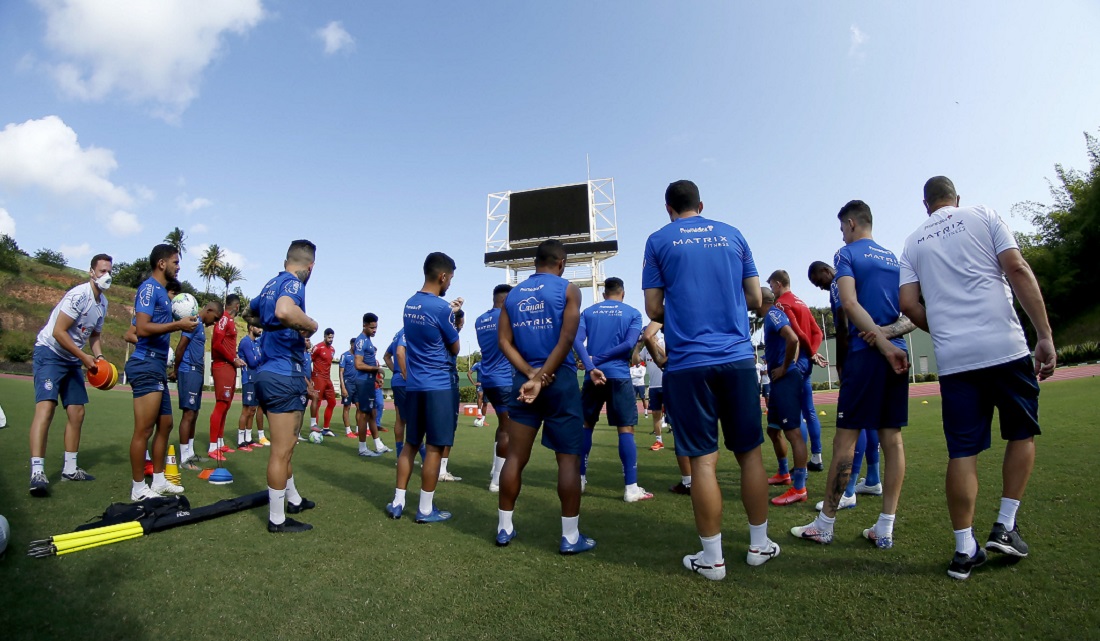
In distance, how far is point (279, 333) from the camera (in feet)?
15.0

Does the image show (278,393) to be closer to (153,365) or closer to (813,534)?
(153,365)

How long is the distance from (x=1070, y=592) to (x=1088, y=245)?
49.0 metres

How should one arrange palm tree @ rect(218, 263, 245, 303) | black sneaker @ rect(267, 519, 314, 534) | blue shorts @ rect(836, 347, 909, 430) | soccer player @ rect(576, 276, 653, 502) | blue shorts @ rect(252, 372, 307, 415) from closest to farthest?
blue shorts @ rect(836, 347, 909, 430)
black sneaker @ rect(267, 519, 314, 534)
blue shorts @ rect(252, 372, 307, 415)
soccer player @ rect(576, 276, 653, 502)
palm tree @ rect(218, 263, 245, 303)

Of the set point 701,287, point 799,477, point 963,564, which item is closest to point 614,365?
point 799,477

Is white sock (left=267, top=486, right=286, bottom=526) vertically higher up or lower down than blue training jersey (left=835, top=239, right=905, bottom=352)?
lower down

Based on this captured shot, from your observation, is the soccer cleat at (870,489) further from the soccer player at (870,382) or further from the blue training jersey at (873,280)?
the blue training jersey at (873,280)

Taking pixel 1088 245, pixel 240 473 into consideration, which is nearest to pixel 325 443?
pixel 240 473

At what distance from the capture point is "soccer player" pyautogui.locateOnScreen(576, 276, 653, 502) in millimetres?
5555

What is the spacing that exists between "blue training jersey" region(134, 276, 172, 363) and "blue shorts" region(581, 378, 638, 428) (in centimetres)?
390

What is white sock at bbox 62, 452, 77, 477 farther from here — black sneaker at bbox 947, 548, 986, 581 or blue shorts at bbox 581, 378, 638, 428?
black sneaker at bbox 947, 548, 986, 581

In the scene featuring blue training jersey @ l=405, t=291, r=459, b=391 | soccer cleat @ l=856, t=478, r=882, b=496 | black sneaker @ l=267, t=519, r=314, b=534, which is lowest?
black sneaker @ l=267, t=519, r=314, b=534

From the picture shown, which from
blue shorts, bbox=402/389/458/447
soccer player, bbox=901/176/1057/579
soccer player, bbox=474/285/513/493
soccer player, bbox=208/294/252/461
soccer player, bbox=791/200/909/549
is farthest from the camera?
soccer player, bbox=208/294/252/461

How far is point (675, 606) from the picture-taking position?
272 centimetres

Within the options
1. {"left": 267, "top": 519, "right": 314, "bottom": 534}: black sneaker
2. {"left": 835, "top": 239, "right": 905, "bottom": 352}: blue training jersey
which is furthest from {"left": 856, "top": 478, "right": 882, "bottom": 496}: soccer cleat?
{"left": 267, "top": 519, "right": 314, "bottom": 534}: black sneaker
